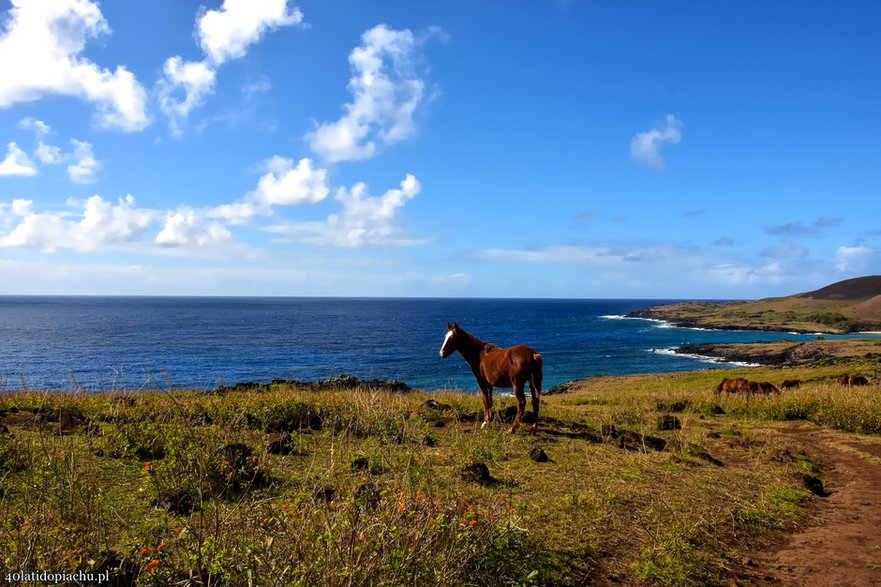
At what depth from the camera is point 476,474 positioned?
855cm

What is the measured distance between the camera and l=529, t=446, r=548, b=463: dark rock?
403 inches

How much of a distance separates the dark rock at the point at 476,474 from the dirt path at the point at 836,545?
12.3 ft

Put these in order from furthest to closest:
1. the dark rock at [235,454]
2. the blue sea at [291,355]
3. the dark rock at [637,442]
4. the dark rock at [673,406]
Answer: the blue sea at [291,355] < the dark rock at [673,406] < the dark rock at [637,442] < the dark rock at [235,454]

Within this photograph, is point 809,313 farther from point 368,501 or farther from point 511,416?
point 368,501

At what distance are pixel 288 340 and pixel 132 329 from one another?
46182 mm

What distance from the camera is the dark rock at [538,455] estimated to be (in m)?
10.2

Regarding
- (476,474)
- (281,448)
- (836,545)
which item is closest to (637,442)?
(836,545)

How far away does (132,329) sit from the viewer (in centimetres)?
11712

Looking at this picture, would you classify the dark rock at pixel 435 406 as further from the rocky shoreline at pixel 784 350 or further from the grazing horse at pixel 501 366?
the rocky shoreline at pixel 784 350

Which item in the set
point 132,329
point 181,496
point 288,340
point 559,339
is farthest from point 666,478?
point 132,329

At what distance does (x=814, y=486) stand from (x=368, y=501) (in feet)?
32.1

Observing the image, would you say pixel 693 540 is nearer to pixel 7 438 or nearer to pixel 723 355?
pixel 7 438

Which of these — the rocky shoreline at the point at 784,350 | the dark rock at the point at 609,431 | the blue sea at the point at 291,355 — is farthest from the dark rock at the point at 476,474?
the rocky shoreline at the point at 784,350

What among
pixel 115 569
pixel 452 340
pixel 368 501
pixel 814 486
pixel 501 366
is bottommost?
pixel 814 486
